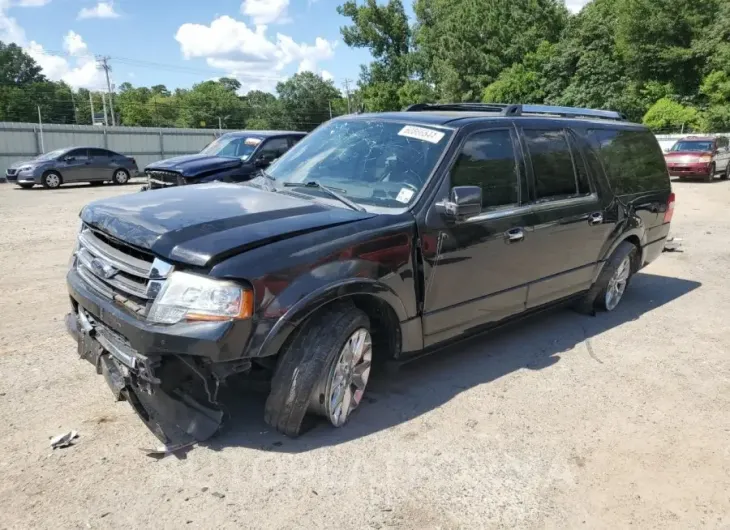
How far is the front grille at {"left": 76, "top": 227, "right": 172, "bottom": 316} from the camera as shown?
3064 mm

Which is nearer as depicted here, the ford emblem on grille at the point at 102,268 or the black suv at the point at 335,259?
the black suv at the point at 335,259

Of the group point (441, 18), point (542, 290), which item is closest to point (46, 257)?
point (542, 290)

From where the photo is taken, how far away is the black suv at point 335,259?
302 cm

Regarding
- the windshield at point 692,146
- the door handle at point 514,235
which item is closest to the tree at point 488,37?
the windshield at point 692,146

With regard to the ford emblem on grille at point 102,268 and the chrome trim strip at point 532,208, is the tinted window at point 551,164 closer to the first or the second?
the chrome trim strip at point 532,208

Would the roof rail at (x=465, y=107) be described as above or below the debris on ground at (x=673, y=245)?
above

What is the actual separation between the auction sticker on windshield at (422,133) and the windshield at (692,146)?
22.7 m

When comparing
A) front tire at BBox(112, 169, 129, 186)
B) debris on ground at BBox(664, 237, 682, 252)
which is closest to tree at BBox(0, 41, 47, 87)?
front tire at BBox(112, 169, 129, 186)

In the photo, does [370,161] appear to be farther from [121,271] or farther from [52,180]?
[52,180]

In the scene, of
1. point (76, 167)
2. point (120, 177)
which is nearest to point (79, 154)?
point (76, 167)

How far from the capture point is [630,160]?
19.6 feet

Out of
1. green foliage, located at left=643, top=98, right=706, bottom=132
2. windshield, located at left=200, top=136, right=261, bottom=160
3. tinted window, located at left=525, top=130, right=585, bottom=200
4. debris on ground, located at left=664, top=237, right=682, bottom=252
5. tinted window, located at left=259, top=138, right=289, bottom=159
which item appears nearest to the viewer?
tinted window, located at left=525, top=130, right=585, bottom=200

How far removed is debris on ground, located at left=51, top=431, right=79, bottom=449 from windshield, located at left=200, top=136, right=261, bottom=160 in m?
8.83

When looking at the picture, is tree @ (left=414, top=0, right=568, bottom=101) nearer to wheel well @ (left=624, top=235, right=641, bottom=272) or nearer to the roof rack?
wheel well @ (left=624, top=235, right=641, bottom=272)
